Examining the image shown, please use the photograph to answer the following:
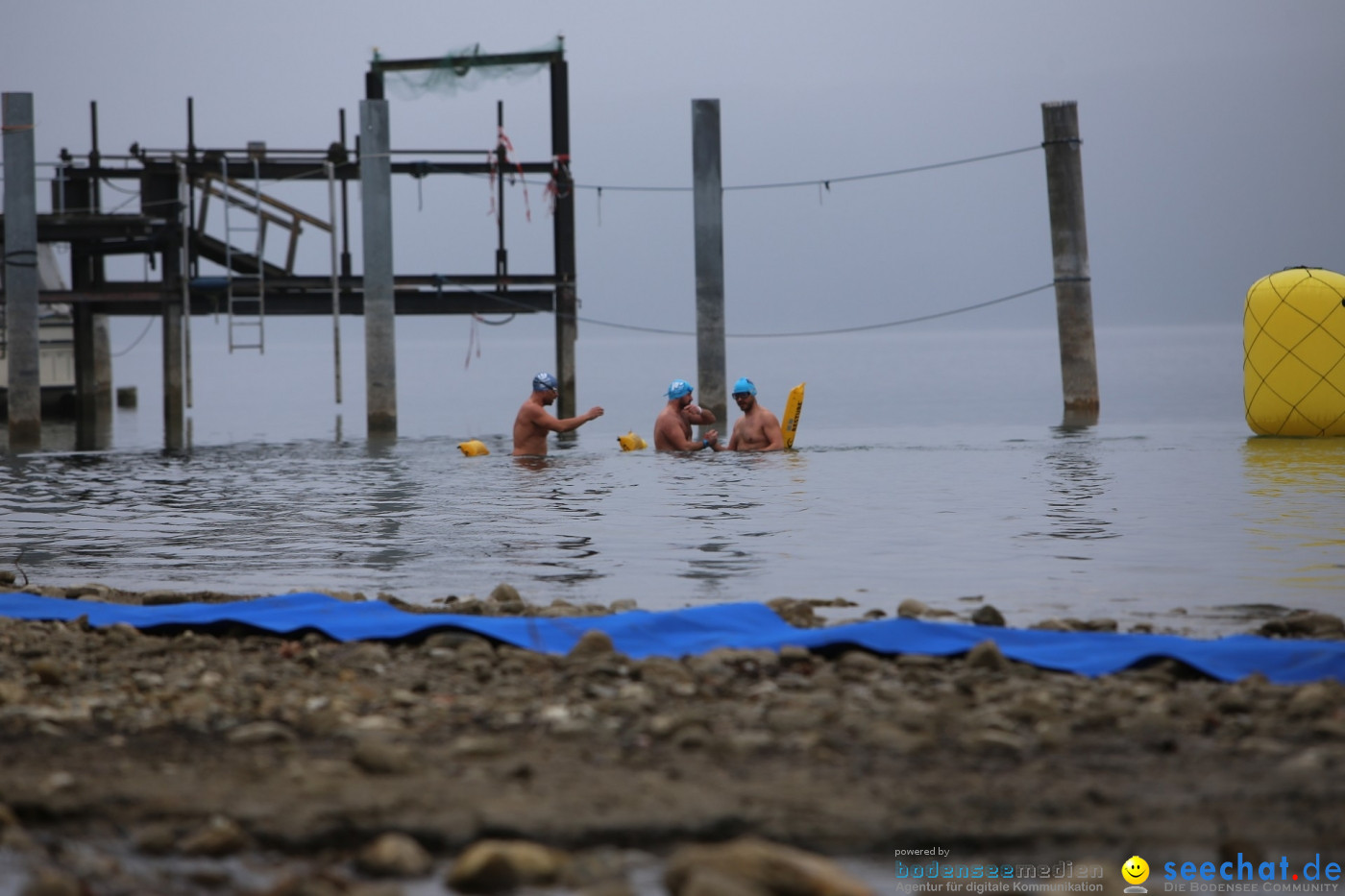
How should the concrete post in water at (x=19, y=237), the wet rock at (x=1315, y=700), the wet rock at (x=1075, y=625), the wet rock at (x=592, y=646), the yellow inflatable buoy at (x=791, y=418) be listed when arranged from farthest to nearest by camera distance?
the concrete post in water at (x=19, y=237)
the yellow inflatable buoy at (x=791, y=418)
the wet rock at (x=1075, y=625)
the wet rock at (x=592, y=646)
the wet rock at (x=1315, y=700)

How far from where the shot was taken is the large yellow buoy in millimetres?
16484

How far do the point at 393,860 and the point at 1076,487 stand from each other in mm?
11193

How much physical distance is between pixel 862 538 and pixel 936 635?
420cm

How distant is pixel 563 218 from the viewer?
921 inches

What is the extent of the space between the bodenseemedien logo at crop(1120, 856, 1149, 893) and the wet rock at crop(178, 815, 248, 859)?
84.3 inches

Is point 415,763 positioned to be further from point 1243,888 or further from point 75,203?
point 75,203

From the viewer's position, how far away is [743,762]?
388 cm

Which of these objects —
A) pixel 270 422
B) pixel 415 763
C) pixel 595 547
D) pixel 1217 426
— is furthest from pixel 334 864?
pixel 270 422

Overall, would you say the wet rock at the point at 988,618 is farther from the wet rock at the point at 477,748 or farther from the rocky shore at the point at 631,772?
the wet rock at the point at 477,748

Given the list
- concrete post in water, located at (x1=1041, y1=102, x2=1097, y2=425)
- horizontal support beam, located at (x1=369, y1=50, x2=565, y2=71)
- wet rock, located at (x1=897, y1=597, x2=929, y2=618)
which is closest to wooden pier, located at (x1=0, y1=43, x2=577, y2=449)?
horizontal support beam, located at (x1=369, y1=50, x2=565, y2=71)

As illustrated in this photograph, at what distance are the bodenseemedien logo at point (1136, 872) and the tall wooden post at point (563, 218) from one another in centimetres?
2032

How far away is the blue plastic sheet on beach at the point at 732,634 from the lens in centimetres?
516

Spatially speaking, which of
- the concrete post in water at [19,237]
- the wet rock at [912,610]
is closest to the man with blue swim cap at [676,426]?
the concrete post in water at [19,237]

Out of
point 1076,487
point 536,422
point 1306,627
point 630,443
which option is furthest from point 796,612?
point 630,443
